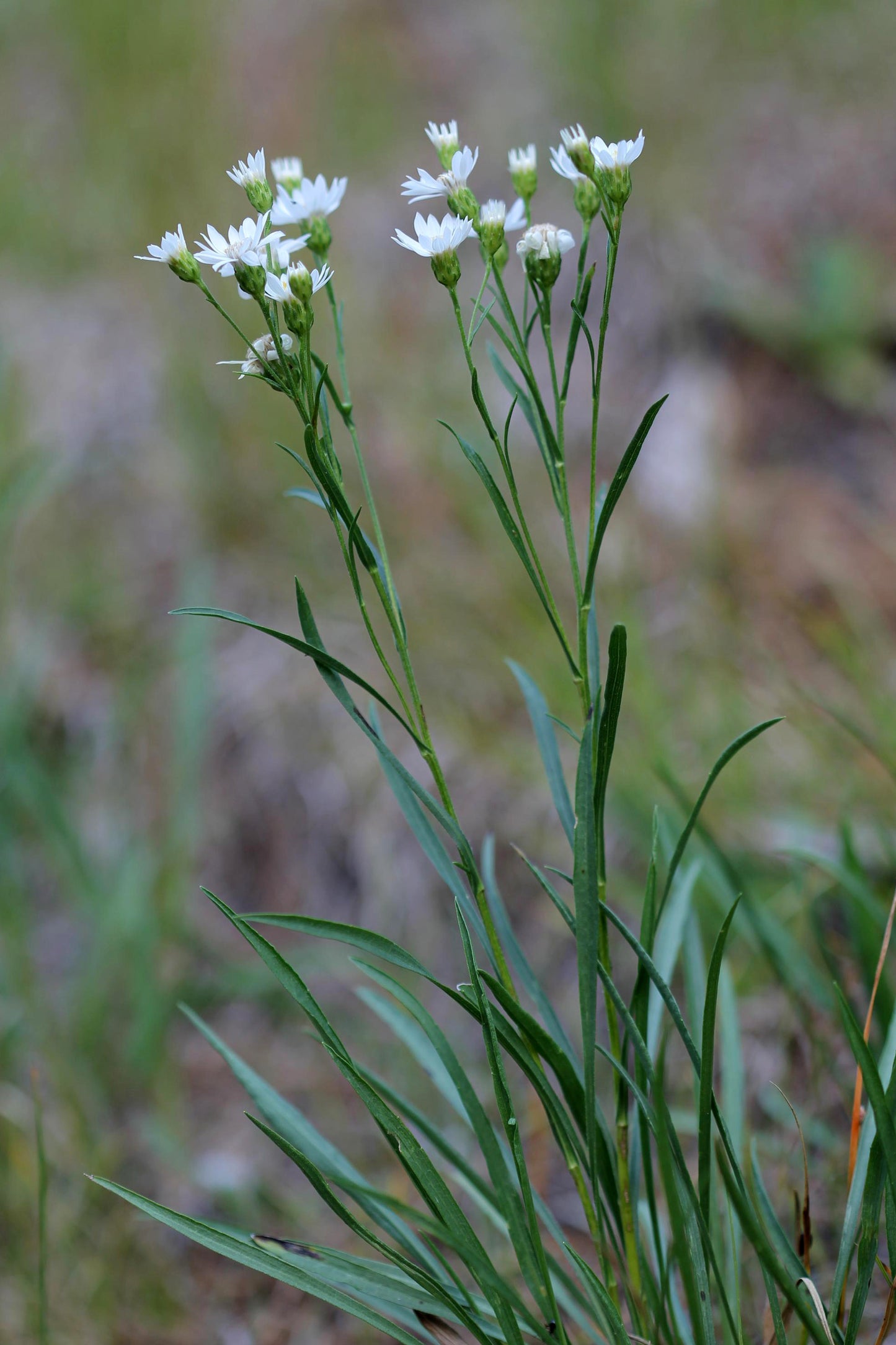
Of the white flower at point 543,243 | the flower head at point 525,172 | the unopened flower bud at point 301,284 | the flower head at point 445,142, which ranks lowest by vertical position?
the unopened flower bud at point 301,284

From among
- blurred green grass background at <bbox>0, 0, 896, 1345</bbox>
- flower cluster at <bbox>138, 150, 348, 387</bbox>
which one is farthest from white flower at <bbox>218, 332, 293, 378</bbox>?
blurred green grass background at <bbox>0, 0, 896, 1345</bbox>

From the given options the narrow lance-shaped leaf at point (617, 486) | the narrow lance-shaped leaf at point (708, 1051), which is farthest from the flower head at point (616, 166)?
the narrow lance-shaped leaf at point (708, 1051)

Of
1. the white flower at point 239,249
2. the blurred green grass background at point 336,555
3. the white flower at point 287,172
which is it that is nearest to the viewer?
the white flower at point 239,249

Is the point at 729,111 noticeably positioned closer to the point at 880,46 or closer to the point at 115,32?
the point at 880,46

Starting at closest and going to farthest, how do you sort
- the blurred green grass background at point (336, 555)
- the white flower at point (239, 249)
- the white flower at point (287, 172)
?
the white flower at point (239, 249)
the white flower at point (287, 172)
the blurred green grass background at point (336, 555)

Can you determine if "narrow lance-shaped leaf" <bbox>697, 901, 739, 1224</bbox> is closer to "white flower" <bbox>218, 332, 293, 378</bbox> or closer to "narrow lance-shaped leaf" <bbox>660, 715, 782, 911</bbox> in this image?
"narrow lance-shaped leaf" <bbox>660, 715, 782, 911</bbox>

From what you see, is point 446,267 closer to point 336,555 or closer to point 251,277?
point 251,277

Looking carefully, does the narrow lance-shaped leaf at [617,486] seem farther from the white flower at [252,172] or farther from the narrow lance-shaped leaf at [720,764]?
the white flower at [252,172]

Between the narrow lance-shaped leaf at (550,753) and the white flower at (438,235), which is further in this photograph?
the narrow lance-shaped leaf at (550,753)
